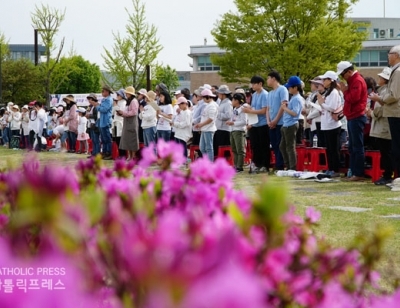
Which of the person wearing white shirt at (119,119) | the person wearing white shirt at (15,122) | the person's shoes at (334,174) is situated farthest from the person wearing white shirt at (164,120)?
the person wearing white shirt at (15,122)

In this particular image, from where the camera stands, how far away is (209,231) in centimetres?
71

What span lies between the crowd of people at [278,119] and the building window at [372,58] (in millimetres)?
48112

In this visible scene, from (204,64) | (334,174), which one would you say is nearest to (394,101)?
(334,174)

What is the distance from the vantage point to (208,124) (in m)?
12.0

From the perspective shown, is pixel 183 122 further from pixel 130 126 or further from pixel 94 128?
pixel 94 128

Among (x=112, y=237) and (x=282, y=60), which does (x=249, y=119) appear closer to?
(x=112, y=237)

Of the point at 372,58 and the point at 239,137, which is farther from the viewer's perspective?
the point at 372,58

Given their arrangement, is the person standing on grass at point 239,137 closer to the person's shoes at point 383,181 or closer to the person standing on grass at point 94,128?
the person's shoes at point 383,181

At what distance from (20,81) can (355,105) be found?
42.1m

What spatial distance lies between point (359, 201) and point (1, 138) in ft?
72.5

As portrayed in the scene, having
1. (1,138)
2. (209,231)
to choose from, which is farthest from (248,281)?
(1,138)

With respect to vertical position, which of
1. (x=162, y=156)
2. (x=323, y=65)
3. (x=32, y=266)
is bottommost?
(x=32, y=266)

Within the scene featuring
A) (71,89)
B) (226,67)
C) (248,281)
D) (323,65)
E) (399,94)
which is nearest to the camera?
Answer: (248,281)

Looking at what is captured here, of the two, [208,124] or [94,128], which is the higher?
[94,128]
